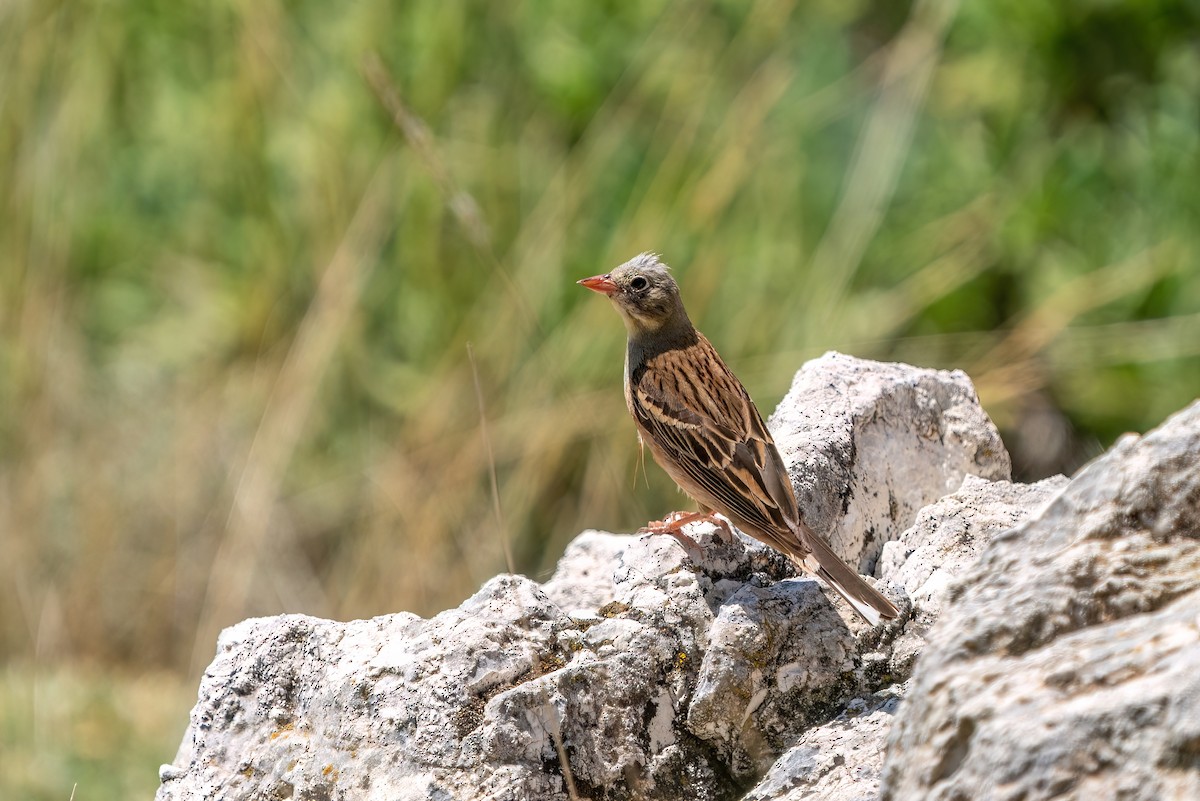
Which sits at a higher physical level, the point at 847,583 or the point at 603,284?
the point at 603,284

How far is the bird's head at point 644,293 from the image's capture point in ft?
14.4

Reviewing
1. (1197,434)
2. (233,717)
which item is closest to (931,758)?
(1197,434)

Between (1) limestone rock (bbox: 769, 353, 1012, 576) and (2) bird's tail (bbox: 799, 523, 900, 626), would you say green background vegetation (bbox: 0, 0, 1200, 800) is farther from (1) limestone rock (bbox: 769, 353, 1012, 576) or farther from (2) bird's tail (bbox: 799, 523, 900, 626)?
(2) bird's tail (bbox: 799, 523, 900, 626)

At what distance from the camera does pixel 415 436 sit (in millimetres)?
7117

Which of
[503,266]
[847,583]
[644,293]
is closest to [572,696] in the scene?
[847,583]

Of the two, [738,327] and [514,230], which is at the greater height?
[514,230]

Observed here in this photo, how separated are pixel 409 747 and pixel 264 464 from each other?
14.1 ft

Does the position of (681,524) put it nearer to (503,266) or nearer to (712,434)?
(712,434)

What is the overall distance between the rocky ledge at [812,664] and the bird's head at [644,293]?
0.73m

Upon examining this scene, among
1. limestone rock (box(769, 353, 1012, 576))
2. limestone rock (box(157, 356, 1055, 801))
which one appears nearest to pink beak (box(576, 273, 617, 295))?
limestone rock (box(769, 353, 1012, 576))

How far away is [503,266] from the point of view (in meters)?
6.50

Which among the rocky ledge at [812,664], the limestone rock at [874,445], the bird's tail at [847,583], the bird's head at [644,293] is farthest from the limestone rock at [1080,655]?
the bird's head at [644,293]

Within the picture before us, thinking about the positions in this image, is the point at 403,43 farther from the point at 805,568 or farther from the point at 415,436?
the point at 805,568

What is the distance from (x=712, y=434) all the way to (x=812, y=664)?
104cm
